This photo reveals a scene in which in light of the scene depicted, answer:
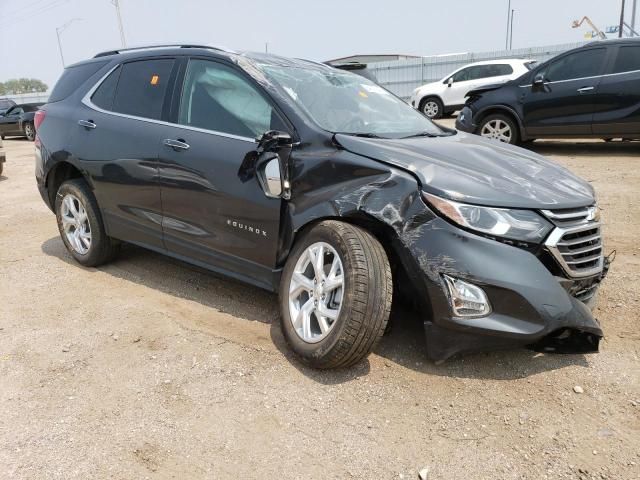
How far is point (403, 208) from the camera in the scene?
2.71 metres

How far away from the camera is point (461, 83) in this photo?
53.9 ft

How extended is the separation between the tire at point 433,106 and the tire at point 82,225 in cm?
1393

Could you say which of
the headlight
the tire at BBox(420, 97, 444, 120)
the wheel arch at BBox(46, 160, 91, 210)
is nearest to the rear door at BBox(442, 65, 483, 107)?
the tire at BBox(420, 97, 444, 120)

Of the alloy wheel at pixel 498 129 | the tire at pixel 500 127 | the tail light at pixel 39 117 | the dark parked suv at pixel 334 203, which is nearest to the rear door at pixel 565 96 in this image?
the tire at pixel 500 127

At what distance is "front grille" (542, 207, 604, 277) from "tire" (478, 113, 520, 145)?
6492 mm

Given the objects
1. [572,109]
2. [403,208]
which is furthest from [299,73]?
[572,109]

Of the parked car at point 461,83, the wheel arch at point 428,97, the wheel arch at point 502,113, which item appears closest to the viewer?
the wheel arch at point 502,113

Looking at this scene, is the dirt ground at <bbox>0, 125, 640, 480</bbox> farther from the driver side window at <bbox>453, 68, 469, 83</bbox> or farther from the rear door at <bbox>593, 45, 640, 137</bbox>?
the driver side window at <bbox>453, 68, 469, 83</bbox>

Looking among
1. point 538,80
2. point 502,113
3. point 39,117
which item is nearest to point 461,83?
point 502,113

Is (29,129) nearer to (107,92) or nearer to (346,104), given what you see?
(107,92)

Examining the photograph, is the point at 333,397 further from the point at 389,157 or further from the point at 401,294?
the point at 389,157

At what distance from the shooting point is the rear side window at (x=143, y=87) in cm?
388

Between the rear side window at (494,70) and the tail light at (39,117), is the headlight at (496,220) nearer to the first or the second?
the tail light at (39,117)

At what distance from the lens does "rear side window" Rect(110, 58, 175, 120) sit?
3.88 meters
